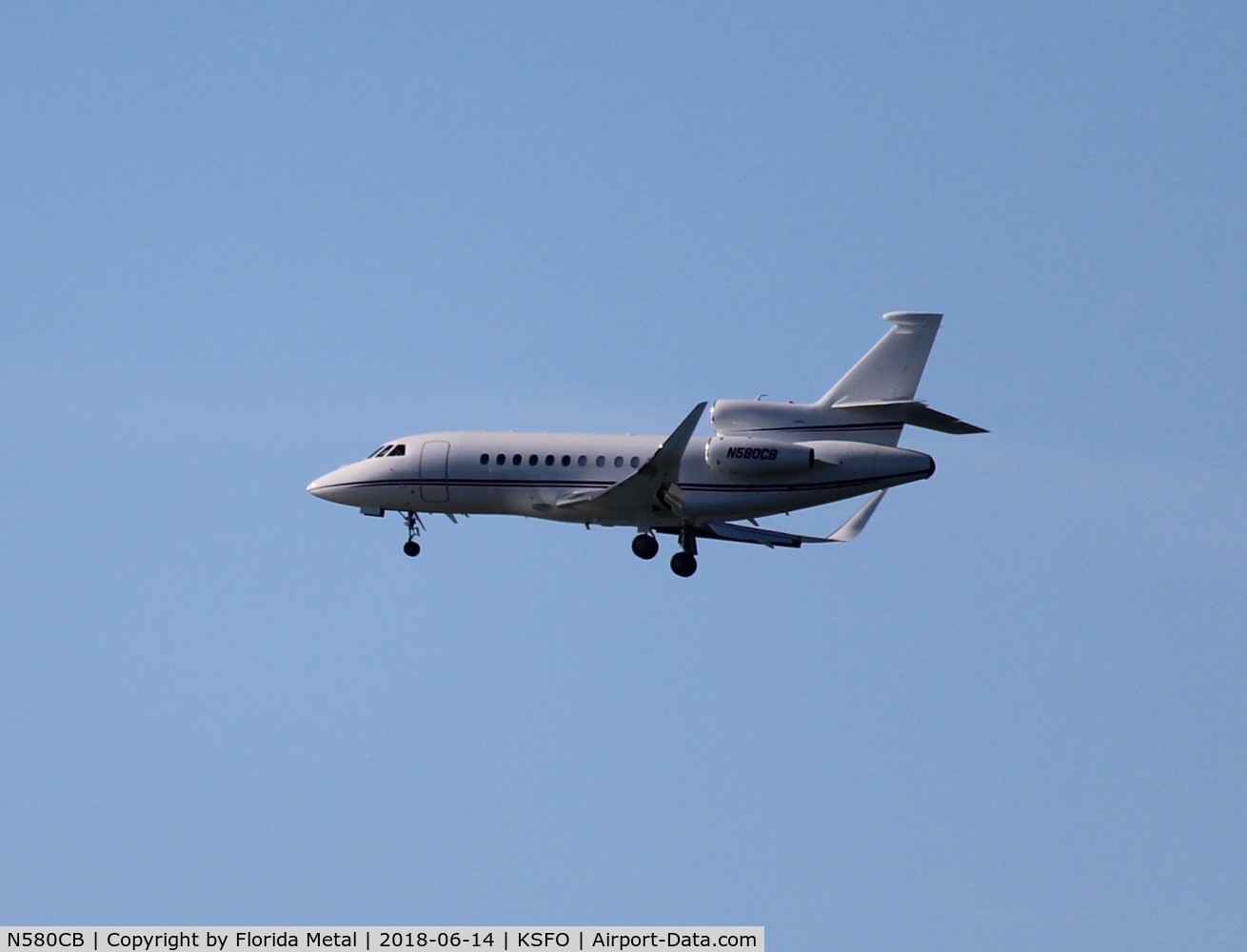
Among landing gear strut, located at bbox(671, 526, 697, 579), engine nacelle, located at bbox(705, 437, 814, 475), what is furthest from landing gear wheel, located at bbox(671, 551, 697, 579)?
engine nacelle, located at bbox(705, 437, 814, 475)

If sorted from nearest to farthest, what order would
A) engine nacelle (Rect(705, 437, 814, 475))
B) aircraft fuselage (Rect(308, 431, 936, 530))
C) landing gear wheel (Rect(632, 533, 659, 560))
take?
1. engine nacelle (Rect(705, 437, 814, 475))
2. aircraft fuselage (Rect(308, 431, 936, 530))
3. landing gear wheel (Rect(632, 533, 659, 560))

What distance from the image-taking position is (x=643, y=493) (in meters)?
59.4

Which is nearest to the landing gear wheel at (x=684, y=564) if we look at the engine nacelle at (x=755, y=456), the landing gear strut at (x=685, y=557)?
the landing gear strut at (x=685, y=557)

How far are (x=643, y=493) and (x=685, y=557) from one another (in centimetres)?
331

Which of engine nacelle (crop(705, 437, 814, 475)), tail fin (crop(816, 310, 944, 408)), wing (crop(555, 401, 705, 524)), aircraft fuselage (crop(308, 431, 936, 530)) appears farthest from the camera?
tail fin (crop(816, 310, 944, 408))

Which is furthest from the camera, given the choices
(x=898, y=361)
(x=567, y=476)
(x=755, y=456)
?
(x=567, y=476)

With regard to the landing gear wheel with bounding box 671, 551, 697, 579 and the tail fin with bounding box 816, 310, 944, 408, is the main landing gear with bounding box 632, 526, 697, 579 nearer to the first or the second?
the landing gear wheel with bounding box 671, 551, 697, 579

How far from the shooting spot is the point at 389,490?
6438 centimetres

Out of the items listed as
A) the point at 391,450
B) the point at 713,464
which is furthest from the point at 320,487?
the point at 713,464

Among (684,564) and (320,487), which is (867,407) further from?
(320,487)

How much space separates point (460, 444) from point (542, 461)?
285 centimetres

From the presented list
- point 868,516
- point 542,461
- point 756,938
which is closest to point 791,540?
point 868,516

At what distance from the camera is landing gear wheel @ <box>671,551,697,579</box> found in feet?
203

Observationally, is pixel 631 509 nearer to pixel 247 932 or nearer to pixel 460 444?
pixel 460 444
